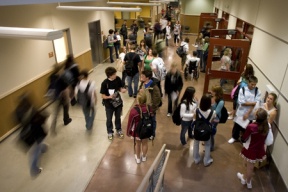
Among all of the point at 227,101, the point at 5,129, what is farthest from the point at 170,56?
the point at 5,129

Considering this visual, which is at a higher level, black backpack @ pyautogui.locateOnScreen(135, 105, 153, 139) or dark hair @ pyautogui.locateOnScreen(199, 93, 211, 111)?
dark hair @ pyautogui.locateOnScreen(199, 93, 211, 111)

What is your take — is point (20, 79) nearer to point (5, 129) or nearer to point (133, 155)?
point (5, 129)

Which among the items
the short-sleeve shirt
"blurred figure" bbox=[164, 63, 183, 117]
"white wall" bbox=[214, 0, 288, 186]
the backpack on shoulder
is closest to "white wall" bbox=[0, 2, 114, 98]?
the short-sleeve shirt

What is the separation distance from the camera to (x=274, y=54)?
14.1 feet

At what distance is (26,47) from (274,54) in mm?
5495

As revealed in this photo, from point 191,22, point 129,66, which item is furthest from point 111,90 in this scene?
point 191,22

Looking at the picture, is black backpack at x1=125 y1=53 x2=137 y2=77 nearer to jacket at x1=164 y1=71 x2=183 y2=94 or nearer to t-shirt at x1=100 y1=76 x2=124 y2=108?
jacket at x1=164 y1=71 x2=183 y2=94

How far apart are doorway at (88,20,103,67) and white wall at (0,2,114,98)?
5.84 feet

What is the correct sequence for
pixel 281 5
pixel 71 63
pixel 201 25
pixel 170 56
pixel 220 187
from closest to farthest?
pixel 71 63 → pixel 220 187 → pixel 281 5 → pixel 170 56 → pixel 201 25

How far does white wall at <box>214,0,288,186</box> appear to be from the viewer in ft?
12.0

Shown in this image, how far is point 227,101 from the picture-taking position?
22.0 ft

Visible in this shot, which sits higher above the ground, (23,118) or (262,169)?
(23,118)

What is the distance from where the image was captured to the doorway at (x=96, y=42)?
9219 millimetres

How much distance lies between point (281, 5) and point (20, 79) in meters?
5.75
